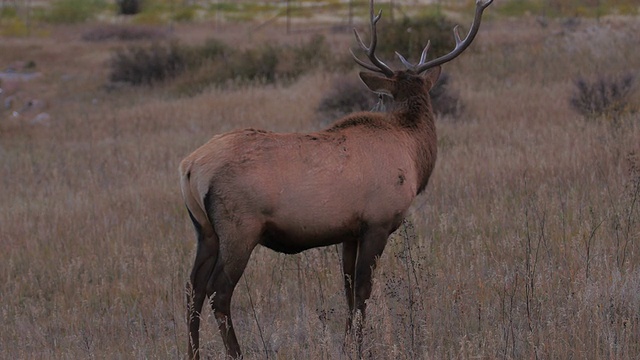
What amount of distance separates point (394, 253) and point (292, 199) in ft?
5.00

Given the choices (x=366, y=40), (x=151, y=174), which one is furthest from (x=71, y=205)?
(x=366, y=40)

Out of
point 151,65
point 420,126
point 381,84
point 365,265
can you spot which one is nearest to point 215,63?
point 151,65

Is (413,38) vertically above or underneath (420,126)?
underneath

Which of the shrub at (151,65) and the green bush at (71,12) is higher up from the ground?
the shrub at (151,65)

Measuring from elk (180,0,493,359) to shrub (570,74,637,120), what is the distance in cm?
932

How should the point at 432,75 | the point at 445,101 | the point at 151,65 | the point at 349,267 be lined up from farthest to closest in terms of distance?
the point at 151,65
the point at 445,101
the point at 432,75
the point at 349,267

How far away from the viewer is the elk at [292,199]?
224 inches

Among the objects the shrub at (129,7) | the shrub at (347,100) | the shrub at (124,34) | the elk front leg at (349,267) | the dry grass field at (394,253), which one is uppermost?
the elk front leg at (349,267)

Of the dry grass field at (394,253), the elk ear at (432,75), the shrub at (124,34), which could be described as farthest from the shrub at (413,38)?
the shrub at (124,34)

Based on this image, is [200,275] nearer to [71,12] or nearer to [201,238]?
[201,238]

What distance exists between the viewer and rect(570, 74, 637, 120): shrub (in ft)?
49.3

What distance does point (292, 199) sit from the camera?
5.71 meters

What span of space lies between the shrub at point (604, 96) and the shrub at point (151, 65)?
49.0 feet

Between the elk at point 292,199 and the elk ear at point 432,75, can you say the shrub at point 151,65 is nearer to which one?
the elk ear at point 432,75
